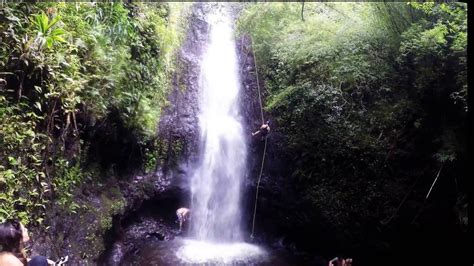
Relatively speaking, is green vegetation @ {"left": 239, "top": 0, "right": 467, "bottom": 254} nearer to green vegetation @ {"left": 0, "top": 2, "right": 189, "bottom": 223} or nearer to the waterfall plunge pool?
the waterfall plunge pool

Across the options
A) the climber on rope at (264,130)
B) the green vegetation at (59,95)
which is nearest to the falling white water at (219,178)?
the climber on rope at (264,130)

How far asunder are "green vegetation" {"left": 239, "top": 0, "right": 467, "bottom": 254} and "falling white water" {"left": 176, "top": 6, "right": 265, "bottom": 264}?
117cm

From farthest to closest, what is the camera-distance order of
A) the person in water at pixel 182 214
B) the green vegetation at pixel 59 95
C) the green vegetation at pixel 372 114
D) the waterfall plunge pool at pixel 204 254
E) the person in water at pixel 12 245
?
the person in water at pixel 182 214 < the waterfall plunge pool at pixel 204 254 < the green vegetation at pixel 372 114 < the green vegetation at pixel 59 95 < the person in water at pixel 12 245

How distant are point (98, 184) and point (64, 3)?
2918mm

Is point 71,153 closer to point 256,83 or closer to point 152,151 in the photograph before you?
point 152,151

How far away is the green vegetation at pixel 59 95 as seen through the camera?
420cm

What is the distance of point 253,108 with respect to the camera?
30.3 feet

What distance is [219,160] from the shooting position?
870cm

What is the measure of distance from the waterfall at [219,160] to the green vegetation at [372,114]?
46.5 inches

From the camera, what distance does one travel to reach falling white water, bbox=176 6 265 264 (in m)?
7.60

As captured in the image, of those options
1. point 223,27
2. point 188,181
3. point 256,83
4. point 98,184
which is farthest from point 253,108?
point 98,184

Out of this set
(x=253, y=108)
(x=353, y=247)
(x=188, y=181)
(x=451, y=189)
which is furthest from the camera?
(x=253, y=108)

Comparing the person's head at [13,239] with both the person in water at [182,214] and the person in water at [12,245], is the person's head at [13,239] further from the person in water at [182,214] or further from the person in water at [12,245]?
the person in water at [182,214]

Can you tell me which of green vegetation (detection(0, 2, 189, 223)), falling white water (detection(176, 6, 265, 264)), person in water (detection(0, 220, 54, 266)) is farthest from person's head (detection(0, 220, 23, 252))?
falling white water (detection(176, 6, 265, 264))
